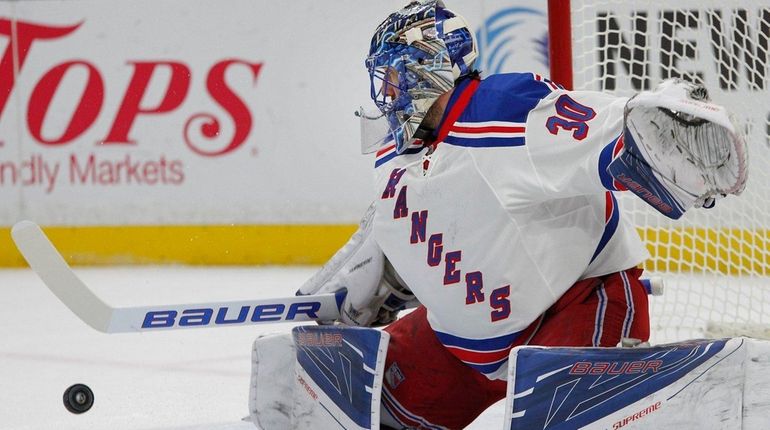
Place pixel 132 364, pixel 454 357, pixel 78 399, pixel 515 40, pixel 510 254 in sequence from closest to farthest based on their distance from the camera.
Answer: pixel 510 254 < pixel 454 357 < pixel 78 399 < pixel 132 364 < pixel 515 40

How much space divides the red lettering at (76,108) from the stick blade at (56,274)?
11.0 ft

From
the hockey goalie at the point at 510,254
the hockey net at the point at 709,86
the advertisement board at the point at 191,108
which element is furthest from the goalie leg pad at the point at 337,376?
the advertisement board at the point at 191,108

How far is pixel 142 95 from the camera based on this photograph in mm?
5324

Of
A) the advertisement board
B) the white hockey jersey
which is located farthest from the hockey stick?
the advertisement board

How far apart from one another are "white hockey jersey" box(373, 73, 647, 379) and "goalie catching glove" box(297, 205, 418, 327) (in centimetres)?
22

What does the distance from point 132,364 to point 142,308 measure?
4.04 ft

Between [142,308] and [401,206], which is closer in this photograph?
[401,206]

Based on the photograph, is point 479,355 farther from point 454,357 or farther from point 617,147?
point 617,147

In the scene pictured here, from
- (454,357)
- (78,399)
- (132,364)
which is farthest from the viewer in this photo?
(132,364)

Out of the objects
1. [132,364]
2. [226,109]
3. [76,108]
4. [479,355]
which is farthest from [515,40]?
[479,355]

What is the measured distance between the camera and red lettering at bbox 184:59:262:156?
5297mm

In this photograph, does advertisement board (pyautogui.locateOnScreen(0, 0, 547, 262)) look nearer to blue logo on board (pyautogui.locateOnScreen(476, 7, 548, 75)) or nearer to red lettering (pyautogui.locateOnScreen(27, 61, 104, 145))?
red lettering (pyautogui.locateOnScreen(27, 61, 104, 145))

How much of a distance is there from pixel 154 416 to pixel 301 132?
2.76 meters

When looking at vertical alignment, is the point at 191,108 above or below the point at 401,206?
below
